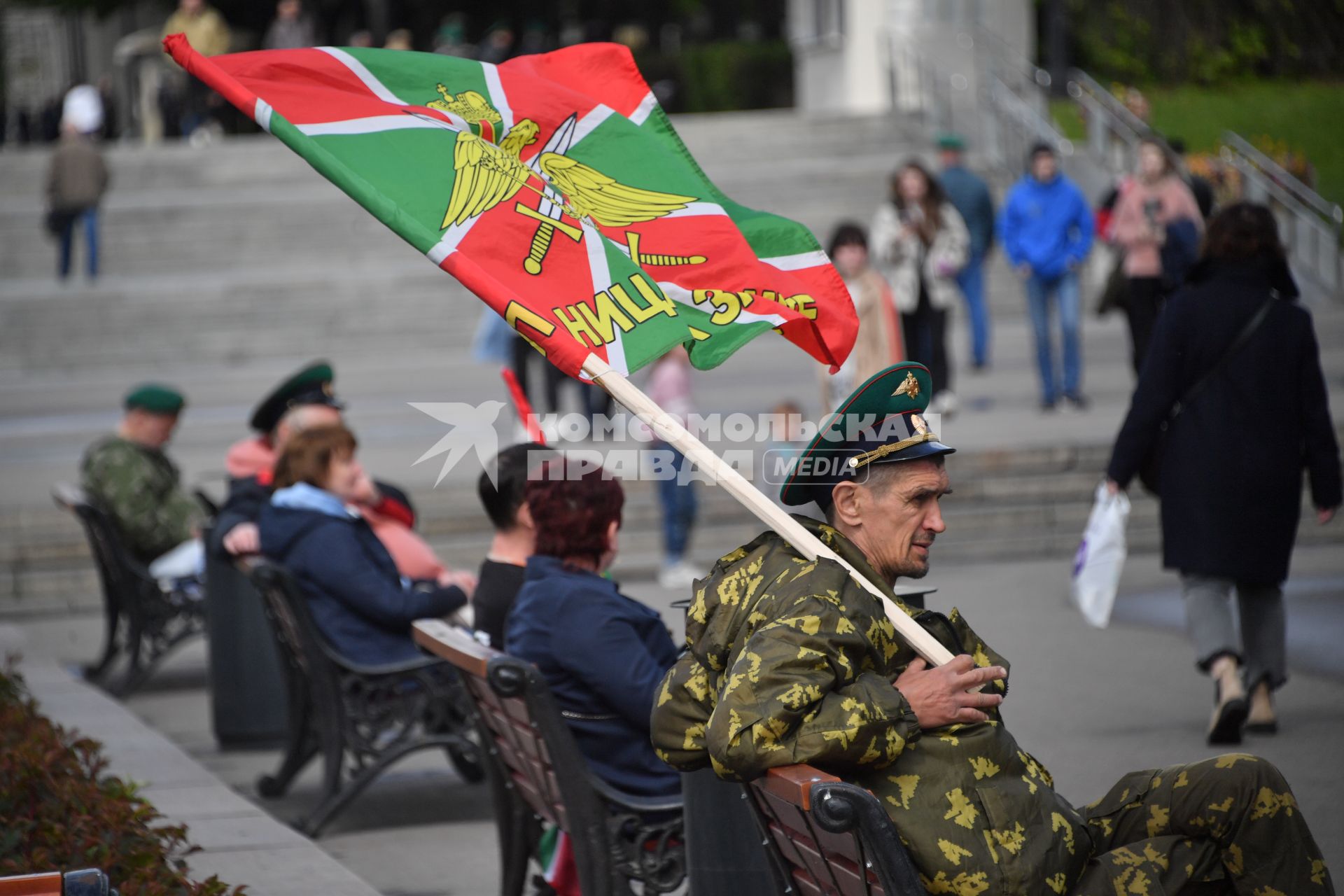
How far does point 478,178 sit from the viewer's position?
389 centimetres

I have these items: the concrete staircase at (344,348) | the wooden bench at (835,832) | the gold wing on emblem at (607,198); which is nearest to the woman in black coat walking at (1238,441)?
the gold wing on emblem at (607,198)

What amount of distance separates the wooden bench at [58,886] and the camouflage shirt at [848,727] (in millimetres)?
998

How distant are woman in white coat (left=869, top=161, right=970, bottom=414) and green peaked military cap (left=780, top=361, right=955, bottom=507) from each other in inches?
366

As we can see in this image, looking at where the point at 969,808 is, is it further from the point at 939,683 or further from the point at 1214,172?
the point at 1214,172

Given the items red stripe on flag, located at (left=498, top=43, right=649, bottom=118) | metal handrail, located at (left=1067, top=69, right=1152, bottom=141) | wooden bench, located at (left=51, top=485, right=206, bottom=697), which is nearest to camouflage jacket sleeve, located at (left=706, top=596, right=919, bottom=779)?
red stripe on flag, located at (left=498, top=43, right=649, bottom=118)

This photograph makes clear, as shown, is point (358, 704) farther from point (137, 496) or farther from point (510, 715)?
point (137, 496)

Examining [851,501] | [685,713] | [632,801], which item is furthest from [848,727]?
[632,801]

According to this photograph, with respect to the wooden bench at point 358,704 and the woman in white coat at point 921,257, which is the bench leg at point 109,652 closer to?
the wooden bench at point 358,704

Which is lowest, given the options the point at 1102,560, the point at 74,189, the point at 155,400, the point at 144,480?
the point at 1102,560

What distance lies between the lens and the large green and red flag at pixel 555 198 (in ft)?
12.1

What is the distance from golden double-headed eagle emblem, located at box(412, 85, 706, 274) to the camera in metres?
3.84

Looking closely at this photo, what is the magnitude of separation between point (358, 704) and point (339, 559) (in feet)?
1.66

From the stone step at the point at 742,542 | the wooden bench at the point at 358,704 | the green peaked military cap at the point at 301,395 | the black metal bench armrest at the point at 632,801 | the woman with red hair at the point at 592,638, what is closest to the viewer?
the black metal bench armrest at the point at 632,801

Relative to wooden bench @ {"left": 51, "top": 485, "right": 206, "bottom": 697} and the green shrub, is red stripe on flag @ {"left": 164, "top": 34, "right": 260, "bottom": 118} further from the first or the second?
wooden bench @ {"left": 51, "top": 485, "right": 206, "bottom": 697}
